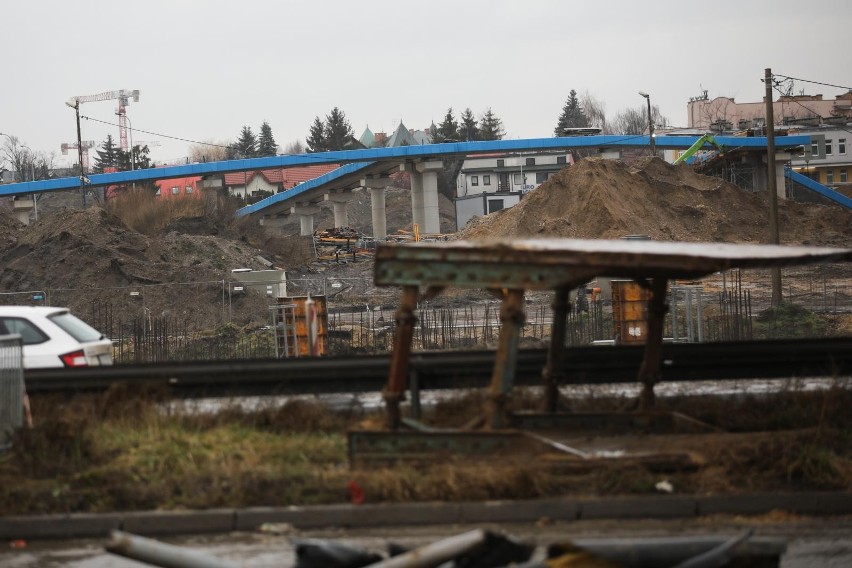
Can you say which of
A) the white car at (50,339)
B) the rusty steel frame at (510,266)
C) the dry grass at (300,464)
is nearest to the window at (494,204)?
the white car at (50,339)

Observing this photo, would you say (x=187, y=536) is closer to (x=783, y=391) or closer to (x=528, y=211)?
(x=783, y=391)

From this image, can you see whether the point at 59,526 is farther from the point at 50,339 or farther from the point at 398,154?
the point at 398,154

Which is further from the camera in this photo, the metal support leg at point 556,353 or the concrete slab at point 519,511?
the metal support leg at point 556,353

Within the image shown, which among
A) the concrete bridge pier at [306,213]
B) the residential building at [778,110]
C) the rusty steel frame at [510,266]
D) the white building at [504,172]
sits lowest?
the rusty steel frame at [510,266]

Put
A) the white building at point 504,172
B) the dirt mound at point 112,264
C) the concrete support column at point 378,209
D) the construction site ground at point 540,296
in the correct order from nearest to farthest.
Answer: the construction site ground at point 540,296, the dirt mound at point 112,264, the concrete support column at point 378,209, the white building at point 504,172

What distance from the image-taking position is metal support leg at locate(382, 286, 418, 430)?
360 inches

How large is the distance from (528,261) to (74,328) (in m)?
8.09

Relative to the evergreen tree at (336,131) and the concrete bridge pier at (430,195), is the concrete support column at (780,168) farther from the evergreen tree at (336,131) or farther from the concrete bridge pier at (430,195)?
the evergreen tree at (336,131)

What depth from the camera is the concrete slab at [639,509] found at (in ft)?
27.6

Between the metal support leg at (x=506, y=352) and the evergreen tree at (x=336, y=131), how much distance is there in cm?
13303

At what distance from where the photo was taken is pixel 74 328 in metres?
14.5

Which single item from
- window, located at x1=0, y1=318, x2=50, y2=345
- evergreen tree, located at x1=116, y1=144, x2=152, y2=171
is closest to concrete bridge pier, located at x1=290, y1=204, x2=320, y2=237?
evergreen tree, located at x1=116, y1=144, x2=152, y2=171

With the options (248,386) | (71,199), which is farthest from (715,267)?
Result: (71,199)

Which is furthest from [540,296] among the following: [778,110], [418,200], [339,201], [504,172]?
[778,110]
